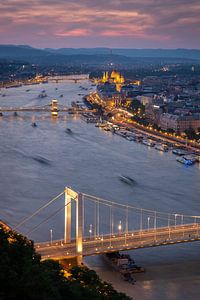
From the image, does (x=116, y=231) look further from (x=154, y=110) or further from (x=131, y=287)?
(x=154, y=110)

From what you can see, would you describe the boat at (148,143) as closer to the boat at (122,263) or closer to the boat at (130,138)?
the boat at (130,138)

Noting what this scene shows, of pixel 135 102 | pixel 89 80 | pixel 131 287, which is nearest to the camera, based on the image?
pixel 131 287

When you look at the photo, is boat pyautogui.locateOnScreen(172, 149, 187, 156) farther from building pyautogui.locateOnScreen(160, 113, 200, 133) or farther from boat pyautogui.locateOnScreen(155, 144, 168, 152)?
building pyautogui.locateOnScreen(160, 113, 200, 133)

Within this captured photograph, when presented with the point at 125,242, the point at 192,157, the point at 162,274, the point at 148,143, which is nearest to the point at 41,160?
the point at 192,157

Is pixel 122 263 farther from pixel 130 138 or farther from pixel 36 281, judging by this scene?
pixel 130 138

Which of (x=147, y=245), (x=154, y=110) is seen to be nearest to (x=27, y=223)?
(x=147, y=245)

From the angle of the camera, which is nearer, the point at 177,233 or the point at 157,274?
the point at 157,274

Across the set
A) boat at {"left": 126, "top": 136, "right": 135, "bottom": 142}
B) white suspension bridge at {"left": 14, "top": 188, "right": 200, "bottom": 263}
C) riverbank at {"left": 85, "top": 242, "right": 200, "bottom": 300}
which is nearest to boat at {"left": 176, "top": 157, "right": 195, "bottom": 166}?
boat at {"left": 126, "top": 136, "right": 135, "bottom": 142}
